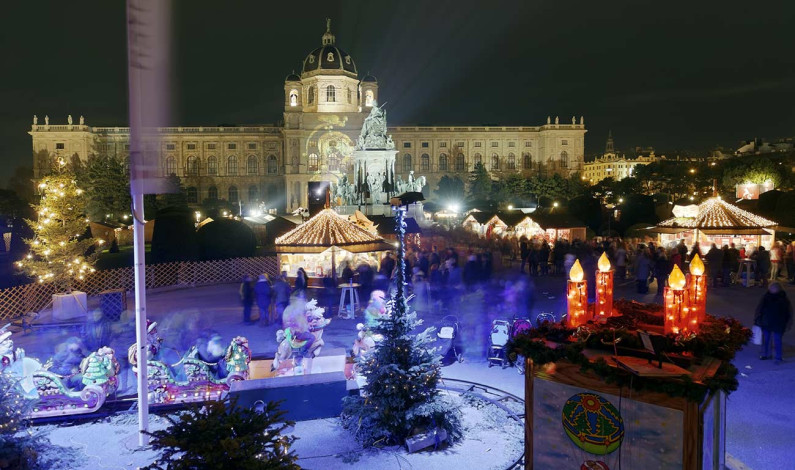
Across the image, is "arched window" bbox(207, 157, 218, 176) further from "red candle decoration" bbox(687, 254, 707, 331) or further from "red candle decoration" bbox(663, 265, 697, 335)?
"red candle decoration" bbox(663, 265, 697, 335)

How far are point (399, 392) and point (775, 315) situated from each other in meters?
5.67

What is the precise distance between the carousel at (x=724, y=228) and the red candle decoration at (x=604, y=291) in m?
14.7

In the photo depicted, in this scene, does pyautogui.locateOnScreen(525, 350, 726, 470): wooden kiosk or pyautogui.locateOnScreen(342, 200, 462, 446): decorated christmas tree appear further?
pyautogui.locateOnScreen(342, 200, 462, 446): decorated christmas tree

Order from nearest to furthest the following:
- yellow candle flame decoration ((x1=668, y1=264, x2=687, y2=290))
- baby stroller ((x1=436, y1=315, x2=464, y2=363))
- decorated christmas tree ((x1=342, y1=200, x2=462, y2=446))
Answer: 1. yellow candle flame decoration ((x1=668, y1=264, x2=687, y2=290))
2. decorated christmas tree ((x1=342, y1=200, x2=462, y2=446))
3. baby stroller ((x1=436, y1=315, x2=464, y2=363))

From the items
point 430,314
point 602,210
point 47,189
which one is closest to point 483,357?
point 430,314

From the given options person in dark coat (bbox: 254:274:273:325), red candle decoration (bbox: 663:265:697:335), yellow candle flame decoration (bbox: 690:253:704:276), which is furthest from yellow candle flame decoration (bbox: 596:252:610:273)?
person in dark coat (bbox: 254:274:273:325)

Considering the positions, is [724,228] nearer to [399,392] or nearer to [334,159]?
[399,392]

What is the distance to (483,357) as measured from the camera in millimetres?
8938

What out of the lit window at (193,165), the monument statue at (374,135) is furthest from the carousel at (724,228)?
the lit window at (193,165)

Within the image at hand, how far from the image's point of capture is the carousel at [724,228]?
56.4ft

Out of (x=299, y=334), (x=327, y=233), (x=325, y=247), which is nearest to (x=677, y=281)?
(x=299, y=334)

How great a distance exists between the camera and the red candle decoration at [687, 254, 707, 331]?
427 centimetres

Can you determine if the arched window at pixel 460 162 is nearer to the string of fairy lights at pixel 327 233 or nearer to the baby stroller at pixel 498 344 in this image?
the string of fairy lights at pixel 327 233

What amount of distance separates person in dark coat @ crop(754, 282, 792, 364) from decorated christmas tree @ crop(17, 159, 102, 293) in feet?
43.7
